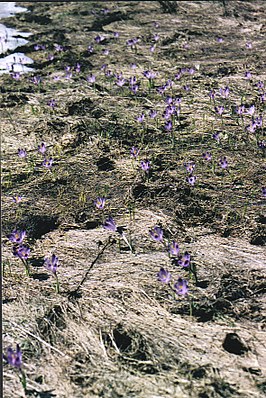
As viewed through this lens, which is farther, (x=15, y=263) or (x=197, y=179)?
(x=197, y=179)

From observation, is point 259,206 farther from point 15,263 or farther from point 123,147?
point 15,263

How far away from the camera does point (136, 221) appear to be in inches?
142

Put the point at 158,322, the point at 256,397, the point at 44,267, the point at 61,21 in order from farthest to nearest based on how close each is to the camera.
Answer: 1. the point at 61,21
2. the point at 44,267
3. the point at 158,322
4. the point at 256,397

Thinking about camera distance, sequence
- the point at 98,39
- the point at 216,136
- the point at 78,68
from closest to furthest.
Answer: the point at 216,136 → the point at 78,68 → the point at 98,39

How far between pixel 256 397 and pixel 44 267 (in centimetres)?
143

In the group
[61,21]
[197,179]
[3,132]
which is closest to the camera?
[197,179]

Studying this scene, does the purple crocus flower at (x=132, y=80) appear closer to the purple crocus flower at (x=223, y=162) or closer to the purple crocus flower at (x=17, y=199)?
the purple crocus flower at (x=223, y=162)

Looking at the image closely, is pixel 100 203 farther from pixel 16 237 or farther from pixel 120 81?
pixel 120 81

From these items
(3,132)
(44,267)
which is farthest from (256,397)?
(3,132)

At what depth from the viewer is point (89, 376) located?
250cm

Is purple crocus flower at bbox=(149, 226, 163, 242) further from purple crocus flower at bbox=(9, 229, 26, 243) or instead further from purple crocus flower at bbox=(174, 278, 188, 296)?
purple crocus flower at bbox=(9, 229, 26, 243)

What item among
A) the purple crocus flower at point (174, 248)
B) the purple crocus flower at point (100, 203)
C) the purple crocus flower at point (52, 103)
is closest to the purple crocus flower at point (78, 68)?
the purple crocus flower at point (52, 103)

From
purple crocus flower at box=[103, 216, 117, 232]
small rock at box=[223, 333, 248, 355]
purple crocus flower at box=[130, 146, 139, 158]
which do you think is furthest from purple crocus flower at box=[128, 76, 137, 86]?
small rock at box=[223, 333, 248, 355]

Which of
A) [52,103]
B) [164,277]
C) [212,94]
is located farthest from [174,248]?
[52,103]
